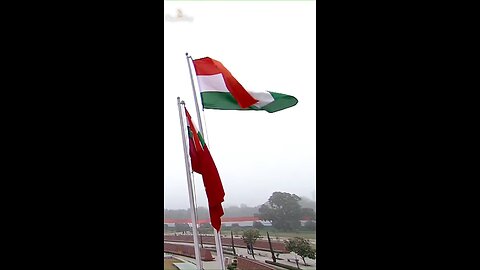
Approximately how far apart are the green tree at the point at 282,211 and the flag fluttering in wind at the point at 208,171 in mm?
216

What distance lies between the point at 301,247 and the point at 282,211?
16 centimetres

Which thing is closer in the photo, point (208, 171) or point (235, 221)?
point (208, 171)

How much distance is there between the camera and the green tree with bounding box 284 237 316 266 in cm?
189

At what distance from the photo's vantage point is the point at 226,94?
1.86 metres

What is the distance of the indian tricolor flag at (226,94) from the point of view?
1824 mm

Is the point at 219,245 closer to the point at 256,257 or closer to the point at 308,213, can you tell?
the point at 256,257

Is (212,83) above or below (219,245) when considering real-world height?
above

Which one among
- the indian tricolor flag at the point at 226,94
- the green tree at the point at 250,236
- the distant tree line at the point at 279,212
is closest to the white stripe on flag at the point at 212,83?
the indian tricolor flag at the point at 226,94

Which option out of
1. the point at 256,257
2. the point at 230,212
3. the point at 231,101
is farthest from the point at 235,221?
the point at 231,101

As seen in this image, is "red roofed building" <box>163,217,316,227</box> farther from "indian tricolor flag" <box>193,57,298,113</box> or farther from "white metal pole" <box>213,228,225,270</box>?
"indian tricolor flag" <box>193,57,298,113</box>
